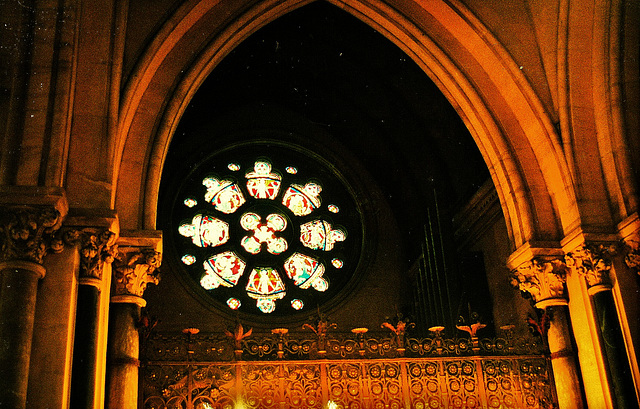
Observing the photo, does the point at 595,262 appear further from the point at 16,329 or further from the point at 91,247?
the point at 16,329

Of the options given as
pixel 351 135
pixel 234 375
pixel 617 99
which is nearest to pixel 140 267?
pixel 234 375

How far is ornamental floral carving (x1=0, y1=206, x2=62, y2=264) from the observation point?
5648 millimetres

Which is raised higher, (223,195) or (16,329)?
(223,195)

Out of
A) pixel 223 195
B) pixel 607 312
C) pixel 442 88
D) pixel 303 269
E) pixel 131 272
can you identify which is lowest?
pixel 607 312

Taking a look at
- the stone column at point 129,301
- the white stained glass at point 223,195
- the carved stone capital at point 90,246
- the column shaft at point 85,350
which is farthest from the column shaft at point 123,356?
Answer: the white stained glass at point 223,195

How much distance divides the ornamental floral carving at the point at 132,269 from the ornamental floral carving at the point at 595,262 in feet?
14.3

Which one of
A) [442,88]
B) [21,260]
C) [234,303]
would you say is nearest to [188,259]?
→ [234,303]

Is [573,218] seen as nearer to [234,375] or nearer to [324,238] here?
[234,375]

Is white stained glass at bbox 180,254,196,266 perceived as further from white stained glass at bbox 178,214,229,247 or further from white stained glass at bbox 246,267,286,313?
white stained glass at bbox 246,267,286,313

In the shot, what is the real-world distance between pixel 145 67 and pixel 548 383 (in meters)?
5.43

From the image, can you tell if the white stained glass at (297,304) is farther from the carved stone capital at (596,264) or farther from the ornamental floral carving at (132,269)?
the carved stone capital at (596,264)

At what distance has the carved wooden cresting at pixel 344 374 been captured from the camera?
7.38 metres

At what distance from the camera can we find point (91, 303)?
6082mm

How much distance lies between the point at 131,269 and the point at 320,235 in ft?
19.6
